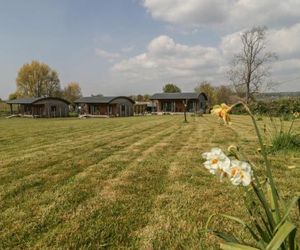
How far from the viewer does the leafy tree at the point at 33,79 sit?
243ft

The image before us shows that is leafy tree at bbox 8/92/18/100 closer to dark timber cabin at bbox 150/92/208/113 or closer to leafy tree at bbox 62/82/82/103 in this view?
leafy tree at bbox 62/82/82/103

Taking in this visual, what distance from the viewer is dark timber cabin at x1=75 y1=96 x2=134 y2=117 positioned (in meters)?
53.5

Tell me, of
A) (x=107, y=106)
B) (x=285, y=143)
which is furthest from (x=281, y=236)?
(x=107, y=106)

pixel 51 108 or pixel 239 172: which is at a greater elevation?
pixel 239 172

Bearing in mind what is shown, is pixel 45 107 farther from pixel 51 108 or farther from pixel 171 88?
pixel 171 88

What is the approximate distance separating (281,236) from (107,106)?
5288cm

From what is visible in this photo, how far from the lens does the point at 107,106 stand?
5372cm

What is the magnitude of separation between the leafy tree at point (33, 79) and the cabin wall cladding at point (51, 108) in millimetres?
21485

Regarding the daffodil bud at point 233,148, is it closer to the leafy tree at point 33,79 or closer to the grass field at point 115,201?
the grass field at point 115,201

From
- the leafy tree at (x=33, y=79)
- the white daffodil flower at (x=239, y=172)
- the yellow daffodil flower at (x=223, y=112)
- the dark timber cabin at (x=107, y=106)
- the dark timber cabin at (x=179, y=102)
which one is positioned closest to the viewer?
the white daffodil flower at (x=239, y=172)

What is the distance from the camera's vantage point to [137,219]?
3891 mm

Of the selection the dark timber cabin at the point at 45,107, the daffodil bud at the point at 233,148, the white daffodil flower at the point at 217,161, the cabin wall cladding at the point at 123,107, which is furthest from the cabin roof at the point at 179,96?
the white daffodil flower at the point at 217,161

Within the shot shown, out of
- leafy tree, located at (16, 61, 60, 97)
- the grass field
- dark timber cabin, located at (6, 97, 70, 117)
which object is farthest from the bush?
leafy tree, located at (16, 61, 60, 97)

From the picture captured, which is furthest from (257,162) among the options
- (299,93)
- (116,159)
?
(299,93)
